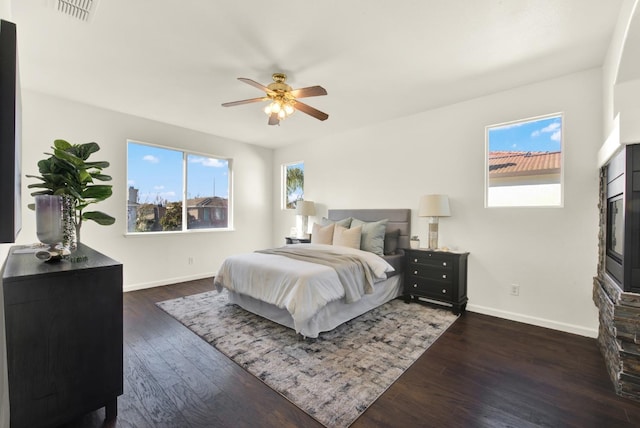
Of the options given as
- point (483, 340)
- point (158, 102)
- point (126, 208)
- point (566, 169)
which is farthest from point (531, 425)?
point (126, 208)

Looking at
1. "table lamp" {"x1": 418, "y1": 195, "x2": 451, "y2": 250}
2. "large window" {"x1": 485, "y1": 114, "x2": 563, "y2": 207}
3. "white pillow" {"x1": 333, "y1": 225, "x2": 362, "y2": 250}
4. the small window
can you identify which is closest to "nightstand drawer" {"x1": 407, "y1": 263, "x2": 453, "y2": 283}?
"table lamp" {"x1": 418, "y1": 195, "x2": 451, "y2": 250}

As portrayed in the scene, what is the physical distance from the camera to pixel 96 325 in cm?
158

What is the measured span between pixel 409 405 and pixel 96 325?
1966mm

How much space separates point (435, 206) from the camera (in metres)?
3.61

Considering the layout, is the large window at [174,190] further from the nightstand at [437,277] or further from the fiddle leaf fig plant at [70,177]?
the nightstand at [437,277]

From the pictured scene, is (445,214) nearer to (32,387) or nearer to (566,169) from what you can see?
(566,169)

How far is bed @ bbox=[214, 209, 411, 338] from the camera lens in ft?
8.68

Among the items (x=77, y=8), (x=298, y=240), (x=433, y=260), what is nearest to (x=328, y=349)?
(x=433, y=260)

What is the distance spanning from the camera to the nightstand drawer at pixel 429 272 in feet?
11.4

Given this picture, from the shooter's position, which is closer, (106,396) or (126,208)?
(106,396)

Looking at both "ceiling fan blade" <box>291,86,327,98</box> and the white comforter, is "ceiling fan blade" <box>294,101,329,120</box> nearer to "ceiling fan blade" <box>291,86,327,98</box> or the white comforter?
"ceiling fan blade" <box>291,86,327,98</box>

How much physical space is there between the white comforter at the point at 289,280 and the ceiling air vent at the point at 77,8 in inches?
100

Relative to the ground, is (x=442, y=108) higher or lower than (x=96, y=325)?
higher

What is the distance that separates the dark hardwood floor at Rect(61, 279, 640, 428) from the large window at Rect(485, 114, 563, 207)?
1.54 meters
